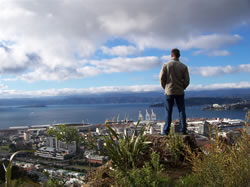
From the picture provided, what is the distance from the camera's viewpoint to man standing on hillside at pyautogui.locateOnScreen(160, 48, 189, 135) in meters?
5.51

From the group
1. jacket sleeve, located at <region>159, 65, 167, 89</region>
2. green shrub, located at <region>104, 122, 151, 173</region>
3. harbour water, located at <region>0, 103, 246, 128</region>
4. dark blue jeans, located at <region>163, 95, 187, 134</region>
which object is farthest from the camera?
harbour water, located at <region>0, 103, 246, 128</region>

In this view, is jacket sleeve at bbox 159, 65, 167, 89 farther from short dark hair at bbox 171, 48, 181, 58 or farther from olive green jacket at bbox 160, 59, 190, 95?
short dark hair at bbox 171, 48, 181, 58

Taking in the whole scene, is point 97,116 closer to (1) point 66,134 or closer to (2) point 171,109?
(2) point 171,109

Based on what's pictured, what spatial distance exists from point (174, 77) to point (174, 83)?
0.14 meters

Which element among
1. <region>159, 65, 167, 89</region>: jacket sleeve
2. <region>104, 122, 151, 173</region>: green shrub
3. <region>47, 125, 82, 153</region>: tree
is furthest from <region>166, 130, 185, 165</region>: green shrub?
<region>47, 125, 82, 153</region>: tree

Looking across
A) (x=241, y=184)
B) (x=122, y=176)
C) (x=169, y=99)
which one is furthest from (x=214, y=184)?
(x=169, y=99)

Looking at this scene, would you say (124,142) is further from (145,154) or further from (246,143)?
(246,143)

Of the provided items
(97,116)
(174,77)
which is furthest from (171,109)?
(97,116)

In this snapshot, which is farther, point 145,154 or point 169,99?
point 169,99

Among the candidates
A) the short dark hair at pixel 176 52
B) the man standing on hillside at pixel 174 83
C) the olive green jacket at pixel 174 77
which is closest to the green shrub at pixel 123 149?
the man standing on hillside at pixel 174 83

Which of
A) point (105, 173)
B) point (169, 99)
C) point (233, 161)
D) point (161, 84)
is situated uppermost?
point (161, 84)

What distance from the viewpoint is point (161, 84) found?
5.70 m

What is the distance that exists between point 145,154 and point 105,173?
103cm

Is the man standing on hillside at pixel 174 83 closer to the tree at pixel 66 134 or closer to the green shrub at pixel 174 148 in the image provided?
the green shrub at pixel 174 148
